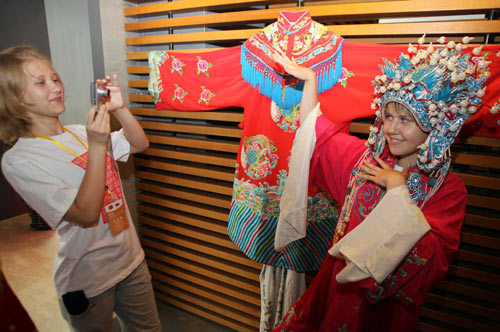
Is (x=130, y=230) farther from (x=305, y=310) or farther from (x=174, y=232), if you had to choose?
(x=174, y=232)

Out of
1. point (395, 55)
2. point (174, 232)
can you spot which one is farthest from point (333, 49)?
point (174, 232)

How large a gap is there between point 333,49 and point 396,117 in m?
Result: 0.68

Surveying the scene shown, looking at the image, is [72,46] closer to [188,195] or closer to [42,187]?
[188,195]

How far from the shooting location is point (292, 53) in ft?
5.90

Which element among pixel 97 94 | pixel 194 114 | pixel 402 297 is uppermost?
pixel 97 94

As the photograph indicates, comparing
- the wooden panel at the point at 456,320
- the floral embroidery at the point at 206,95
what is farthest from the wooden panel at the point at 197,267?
the floral embroidery at the point at 206,95

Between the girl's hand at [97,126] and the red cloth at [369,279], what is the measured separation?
40.6 inches

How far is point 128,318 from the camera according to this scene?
Answer: 1.86 m

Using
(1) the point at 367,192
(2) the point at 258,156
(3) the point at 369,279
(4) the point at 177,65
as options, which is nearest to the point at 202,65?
(4) the point at 177,65

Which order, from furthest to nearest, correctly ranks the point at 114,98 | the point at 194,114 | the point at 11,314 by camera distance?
the point at 194,114 → the point at 114,98 → the point at 11,314

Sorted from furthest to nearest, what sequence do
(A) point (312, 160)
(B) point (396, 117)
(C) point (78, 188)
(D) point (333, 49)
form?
(D) point (333, 49) → (A) point (312, 160) → (C) point (78, 188) → (B) point (396, 117)

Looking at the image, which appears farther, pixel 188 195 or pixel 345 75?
pixel 188 195

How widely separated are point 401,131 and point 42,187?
63.0 inches

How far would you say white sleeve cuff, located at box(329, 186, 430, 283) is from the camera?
43.9 inches
